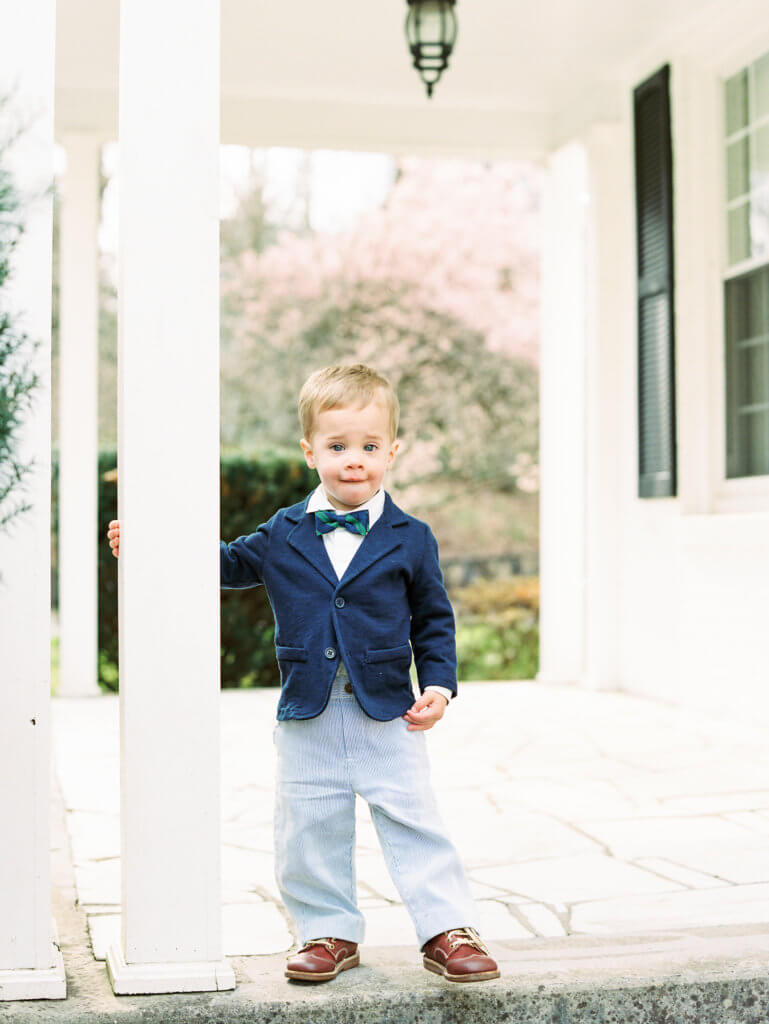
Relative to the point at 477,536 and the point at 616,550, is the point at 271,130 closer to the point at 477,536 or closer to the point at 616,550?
the point at 616,550

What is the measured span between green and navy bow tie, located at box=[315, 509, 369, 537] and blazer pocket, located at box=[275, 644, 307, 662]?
21 cm

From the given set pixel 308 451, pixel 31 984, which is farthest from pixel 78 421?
pixel 31 984

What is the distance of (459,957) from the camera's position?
2236 mm

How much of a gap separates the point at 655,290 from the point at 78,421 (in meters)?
2.82

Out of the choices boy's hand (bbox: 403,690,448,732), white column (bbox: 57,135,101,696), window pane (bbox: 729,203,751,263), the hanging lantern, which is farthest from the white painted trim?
white column (bbox: 57,135,101,696)

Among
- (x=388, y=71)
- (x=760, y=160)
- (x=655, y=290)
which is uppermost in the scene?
(x=388, y=71)

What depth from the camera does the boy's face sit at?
2.34 m

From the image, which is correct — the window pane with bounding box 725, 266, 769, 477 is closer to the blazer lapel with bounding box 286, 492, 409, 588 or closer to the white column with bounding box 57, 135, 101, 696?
the white column with bounding box 57, 135, 101, 696

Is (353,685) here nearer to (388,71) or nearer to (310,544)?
(310,544)

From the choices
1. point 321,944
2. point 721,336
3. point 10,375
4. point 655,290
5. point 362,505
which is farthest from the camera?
point 655,290

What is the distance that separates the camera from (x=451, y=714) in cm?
589

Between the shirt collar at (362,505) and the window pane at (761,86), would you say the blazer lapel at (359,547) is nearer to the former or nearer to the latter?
the shirt collar at (362,505)

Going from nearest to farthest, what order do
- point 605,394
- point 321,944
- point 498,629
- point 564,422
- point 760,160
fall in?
point 321,944, point 760,160, point 605,394, point 564,422, point 498,629

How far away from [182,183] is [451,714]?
158 inches
